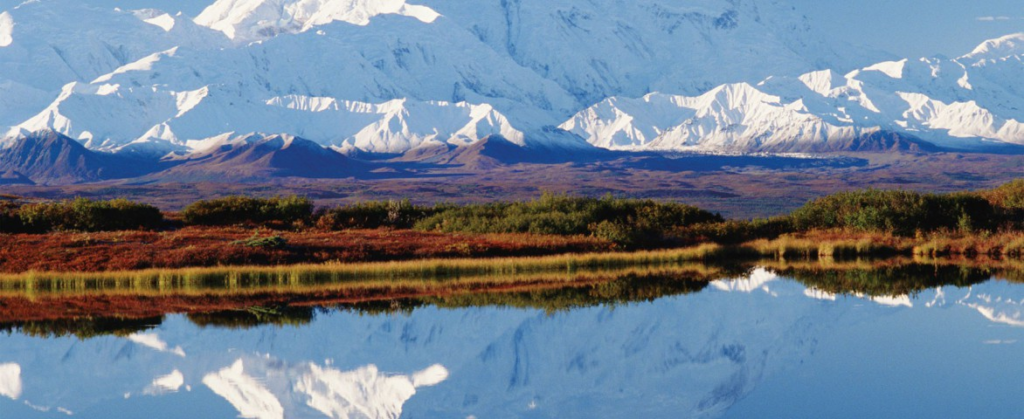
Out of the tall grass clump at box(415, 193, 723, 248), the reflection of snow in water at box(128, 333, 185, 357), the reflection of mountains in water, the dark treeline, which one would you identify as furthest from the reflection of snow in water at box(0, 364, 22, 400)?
the dark treeline

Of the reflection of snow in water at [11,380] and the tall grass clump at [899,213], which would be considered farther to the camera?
the tall grass clump at [899,213]


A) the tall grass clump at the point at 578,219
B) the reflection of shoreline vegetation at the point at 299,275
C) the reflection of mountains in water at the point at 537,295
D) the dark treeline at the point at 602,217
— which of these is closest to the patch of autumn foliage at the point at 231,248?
the tall grass clump at the point at 578,219

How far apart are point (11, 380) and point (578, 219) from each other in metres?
23.6

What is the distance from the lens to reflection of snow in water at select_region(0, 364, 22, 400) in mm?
17906

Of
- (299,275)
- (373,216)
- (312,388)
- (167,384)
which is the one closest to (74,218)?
(373,216)

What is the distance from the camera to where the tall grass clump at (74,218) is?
41.7m

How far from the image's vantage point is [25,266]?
3381 cm

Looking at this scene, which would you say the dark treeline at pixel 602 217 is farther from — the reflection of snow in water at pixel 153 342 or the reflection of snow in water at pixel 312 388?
the reflection of snow in water at pixel 312 388

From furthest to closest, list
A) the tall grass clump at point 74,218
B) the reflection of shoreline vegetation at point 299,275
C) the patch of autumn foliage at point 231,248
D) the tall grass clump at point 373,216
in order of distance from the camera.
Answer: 1. the tall grass clump at point 373,216
2. the tall grass clump at point 74,218
3. the patch of autumn foliage at point 231,248
4. the reflection of shoreline vegetation at point 299,275

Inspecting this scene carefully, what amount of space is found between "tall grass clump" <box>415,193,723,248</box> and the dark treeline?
1.3 inches

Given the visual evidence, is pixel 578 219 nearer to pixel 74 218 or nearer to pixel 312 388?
pixel 74 218

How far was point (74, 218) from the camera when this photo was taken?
138ft

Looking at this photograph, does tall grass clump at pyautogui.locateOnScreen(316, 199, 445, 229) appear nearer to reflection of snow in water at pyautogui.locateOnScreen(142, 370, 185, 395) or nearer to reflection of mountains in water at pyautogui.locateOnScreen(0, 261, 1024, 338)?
reflection of mountains in water at pyautogui.locateOnScreen(0, 261, 1024, 338)

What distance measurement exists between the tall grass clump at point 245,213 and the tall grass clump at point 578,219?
185 inches
